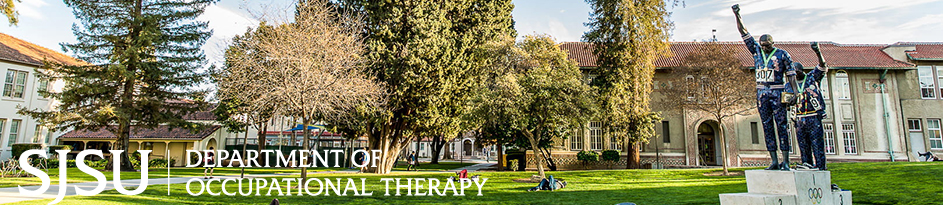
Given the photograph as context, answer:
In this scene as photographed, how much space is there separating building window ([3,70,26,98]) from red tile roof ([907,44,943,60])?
57.1 metres

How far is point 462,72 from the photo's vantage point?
20875mm

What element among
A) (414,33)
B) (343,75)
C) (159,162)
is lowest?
(159,162)

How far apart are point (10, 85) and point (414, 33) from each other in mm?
29743

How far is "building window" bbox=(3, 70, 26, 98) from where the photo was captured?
29972mm

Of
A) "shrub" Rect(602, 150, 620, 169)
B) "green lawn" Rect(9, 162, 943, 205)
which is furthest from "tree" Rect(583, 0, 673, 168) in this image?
"green lawn" Rect(9, 162, 943, 205)

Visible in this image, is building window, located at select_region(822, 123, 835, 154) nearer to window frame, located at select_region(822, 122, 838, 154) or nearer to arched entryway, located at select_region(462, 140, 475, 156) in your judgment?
window frame, located at select_region(822, 122, 838, 154)

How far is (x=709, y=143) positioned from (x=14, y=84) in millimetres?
45852

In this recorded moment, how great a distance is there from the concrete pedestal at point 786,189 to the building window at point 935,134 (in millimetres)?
29485

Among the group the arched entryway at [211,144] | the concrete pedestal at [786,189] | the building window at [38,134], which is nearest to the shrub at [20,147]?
the building window at [38,134]

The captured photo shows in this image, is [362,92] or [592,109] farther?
[362,92]

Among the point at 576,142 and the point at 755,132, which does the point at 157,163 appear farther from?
the point at 755,132

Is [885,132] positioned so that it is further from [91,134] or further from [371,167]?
[91,134]

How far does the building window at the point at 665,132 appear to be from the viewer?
91.6ft

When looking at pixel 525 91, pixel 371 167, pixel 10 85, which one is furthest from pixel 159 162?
pixel 525 91
